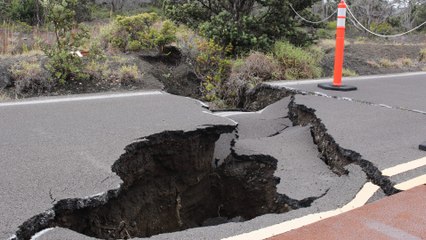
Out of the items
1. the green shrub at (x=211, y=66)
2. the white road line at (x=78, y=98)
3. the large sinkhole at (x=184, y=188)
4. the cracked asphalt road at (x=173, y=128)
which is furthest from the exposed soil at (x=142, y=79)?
the large sinkhole at (x=184, y=188)

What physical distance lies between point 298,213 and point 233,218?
2.15 m

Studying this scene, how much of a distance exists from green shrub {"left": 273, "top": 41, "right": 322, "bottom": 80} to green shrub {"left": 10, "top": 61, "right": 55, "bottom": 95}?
498 cm

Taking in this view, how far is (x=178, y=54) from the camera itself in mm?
11094

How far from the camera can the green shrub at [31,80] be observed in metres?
8.20

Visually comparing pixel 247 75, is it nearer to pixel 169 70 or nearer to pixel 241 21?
pixel 169 70

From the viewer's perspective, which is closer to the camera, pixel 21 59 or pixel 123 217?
pixel 123 217

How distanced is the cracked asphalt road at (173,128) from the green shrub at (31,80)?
2.07 metres

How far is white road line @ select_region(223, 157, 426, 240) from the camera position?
2.95m

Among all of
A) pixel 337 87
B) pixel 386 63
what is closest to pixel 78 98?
pixel 337 87

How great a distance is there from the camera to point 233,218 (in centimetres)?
537

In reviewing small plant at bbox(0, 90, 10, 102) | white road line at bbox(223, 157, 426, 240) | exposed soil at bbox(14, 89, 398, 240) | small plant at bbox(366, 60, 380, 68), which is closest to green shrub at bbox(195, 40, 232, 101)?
exposed soil at bbox(14, 89, 398, 240)

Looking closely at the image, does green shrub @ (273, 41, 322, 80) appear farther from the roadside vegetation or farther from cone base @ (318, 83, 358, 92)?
cone base @ (318, 83, 358, 92)

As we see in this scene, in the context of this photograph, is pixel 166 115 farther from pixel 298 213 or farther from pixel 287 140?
pixel 298 213

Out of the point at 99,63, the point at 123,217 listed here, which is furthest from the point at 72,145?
the point at 99,63
